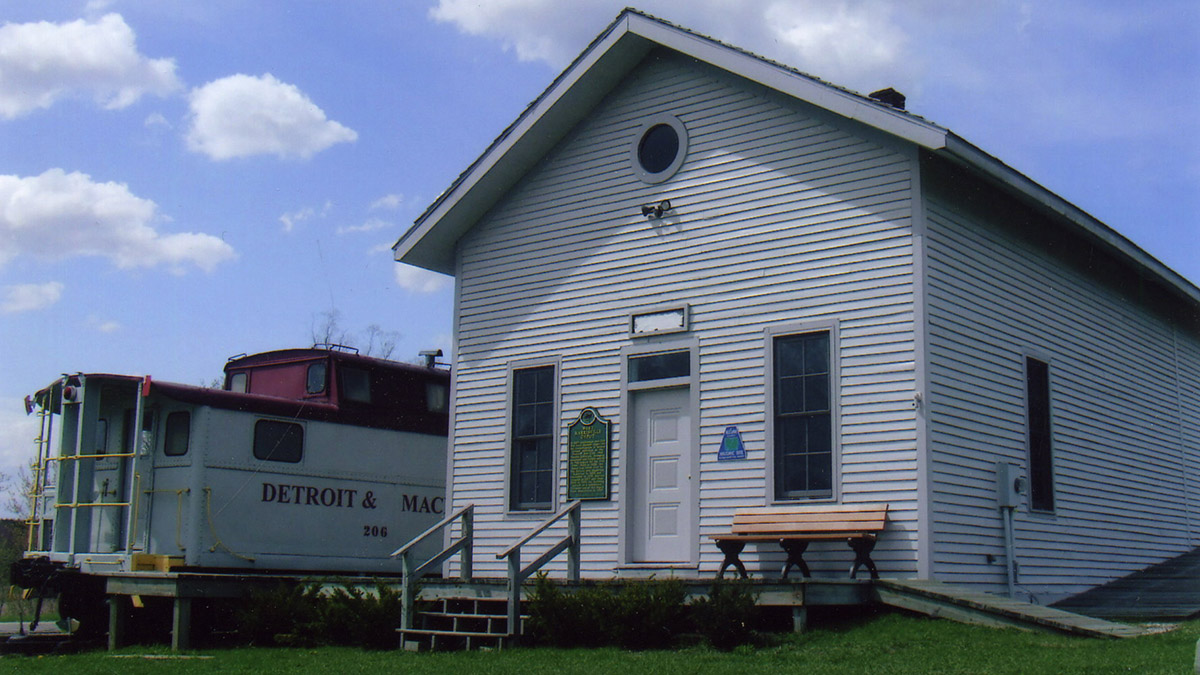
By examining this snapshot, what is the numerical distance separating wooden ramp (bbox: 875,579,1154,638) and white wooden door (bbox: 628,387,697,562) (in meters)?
2.94

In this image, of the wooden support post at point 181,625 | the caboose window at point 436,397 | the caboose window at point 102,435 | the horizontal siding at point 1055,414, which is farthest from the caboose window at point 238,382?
the horizontal siding at point 1055,414

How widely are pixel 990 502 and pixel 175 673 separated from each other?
27.0 ft

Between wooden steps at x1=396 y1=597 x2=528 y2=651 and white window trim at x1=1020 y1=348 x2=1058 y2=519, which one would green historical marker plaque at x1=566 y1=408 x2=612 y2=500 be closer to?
wooden steps at x1=396 y1=597 x2=528 y2=651

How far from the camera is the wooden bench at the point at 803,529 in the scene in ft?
38.4

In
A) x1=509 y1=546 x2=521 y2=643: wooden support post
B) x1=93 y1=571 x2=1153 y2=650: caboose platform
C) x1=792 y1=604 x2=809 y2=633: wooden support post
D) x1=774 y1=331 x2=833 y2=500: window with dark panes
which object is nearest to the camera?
x1=93 y1=571 x2=1153 y2=650: caboose platform

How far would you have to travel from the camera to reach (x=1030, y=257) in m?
14.4

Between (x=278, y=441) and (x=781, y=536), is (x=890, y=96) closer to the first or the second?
(x=781, y=536)

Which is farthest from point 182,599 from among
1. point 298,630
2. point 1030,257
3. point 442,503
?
Result: point 1030,257

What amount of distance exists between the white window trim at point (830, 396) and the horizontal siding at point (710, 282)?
73 mm

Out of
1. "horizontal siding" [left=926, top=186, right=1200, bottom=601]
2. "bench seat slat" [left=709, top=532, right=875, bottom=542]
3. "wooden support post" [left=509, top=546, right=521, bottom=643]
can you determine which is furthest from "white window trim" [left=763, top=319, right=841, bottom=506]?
"wooden support post" [left=509, top=546, right=521, bottom=643]

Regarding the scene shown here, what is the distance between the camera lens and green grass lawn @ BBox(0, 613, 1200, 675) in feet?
28.3

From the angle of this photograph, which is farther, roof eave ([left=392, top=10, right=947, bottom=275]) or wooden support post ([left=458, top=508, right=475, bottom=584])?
wooden support post ([left=458, top=508, right=475, bottom=584])

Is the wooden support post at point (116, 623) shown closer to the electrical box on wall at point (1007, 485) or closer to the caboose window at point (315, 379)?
the caboose window at point (315, 379)

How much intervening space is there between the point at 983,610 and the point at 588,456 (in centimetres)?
524
